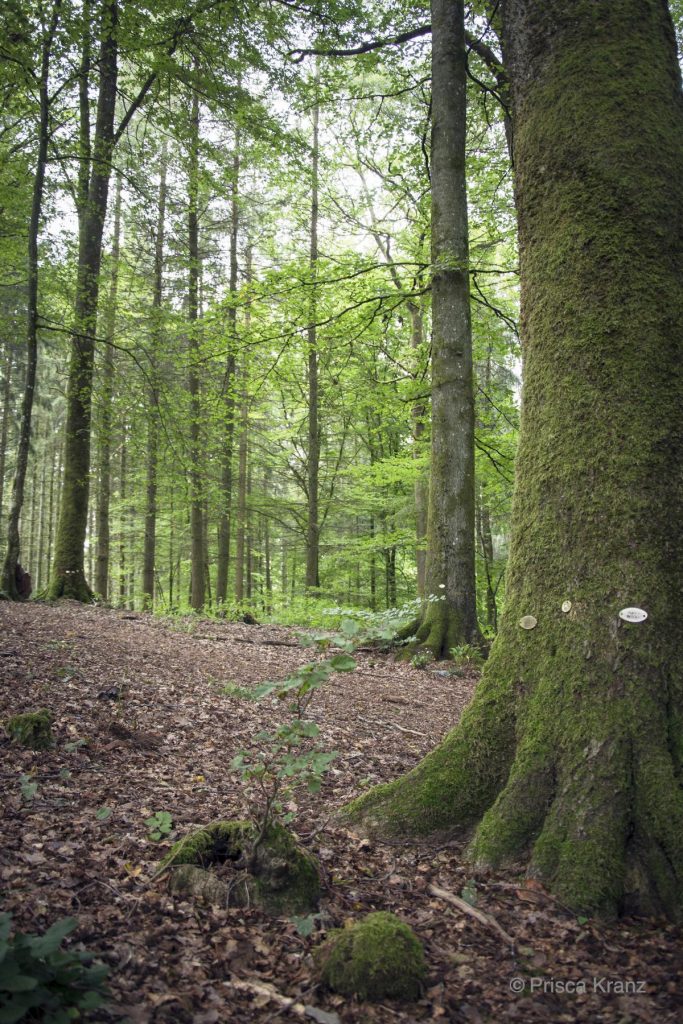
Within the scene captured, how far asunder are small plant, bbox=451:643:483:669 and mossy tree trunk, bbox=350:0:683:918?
14.4 feet

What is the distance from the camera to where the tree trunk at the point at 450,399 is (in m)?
7.68

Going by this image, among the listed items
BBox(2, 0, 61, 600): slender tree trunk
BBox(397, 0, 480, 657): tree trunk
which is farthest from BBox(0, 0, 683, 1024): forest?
BBox(2, 0, 61, 600): slender tree trunk

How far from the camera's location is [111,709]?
4.48 m

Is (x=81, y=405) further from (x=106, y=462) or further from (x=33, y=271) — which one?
(x=106, y=462)

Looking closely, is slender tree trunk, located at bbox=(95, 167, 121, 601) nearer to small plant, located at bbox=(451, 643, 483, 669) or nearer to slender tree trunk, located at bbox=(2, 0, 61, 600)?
slender tree trunk, located at bbox=(2, 0, 61, 600)

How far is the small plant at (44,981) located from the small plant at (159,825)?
1172mm

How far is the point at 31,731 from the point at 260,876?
76.2 inches

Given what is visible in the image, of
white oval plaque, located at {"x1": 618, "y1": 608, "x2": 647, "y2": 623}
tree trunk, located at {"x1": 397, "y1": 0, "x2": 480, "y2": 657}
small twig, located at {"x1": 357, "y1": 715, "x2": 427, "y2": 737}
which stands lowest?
small twig, located at {"x1": 357, "y1": 715, "x2": 427, "y2": 737}

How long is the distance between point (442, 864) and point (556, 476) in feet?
6.49

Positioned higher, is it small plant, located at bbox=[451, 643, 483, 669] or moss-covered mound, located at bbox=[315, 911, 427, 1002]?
small plant, located at bbox=[451, 643, 483, 669]

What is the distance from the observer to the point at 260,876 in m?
2.43

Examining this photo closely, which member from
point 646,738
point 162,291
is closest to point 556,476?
point 646,738

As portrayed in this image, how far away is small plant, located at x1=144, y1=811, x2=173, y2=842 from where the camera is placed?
2.79 meters

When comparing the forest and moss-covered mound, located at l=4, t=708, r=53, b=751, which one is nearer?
the forest
